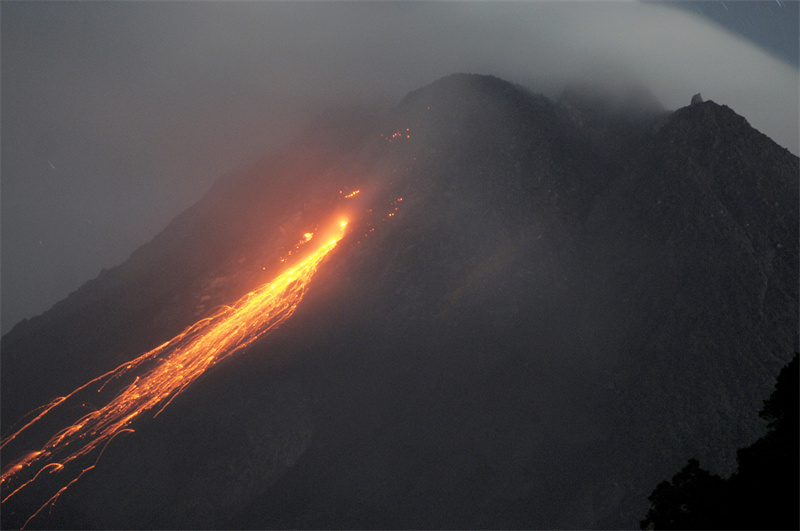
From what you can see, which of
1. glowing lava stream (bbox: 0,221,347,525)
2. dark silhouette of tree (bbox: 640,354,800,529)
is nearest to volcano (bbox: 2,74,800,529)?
glowing lava stream (bbox: 0,221,347,525)

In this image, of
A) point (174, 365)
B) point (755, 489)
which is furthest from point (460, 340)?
point (755, 489)

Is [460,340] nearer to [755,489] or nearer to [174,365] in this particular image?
[174,365]

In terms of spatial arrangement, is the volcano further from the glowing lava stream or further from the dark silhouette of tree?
the dark silhouette of tree

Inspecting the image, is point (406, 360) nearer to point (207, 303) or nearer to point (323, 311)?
point (323, 311)

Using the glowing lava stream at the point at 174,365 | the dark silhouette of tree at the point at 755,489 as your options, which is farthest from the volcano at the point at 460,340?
the dark silhouette of tree at the point at 755,489

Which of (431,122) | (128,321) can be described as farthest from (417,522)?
(431,122)
